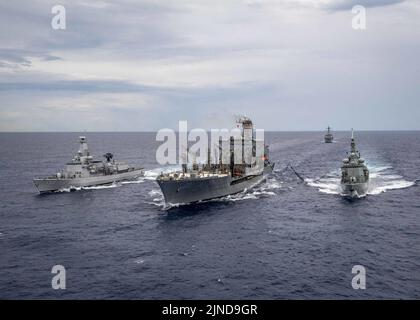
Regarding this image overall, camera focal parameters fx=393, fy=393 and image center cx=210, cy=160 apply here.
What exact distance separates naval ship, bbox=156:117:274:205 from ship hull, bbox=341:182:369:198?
84.5ft

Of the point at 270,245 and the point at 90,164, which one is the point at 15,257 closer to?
the point at 270,245

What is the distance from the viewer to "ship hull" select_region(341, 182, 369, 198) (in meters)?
88.9

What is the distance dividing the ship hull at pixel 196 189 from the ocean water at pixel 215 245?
236 centimetres

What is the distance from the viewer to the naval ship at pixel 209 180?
269 ft

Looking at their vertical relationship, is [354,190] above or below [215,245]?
above

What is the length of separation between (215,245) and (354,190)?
45013mm

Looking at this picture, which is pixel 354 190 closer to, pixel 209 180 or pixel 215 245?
pixel 209 180

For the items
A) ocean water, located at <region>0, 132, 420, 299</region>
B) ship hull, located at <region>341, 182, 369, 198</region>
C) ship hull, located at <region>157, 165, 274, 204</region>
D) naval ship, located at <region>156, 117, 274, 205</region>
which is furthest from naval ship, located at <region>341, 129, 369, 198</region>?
ship hull, located at <region>157, 165, 274, 204</region>

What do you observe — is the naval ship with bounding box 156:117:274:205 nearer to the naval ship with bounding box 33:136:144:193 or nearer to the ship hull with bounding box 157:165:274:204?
the ship hull with bounding box 157:165:274:204

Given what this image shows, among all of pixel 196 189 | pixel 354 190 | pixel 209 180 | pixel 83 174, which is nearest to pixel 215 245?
pixel 196 189

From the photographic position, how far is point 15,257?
175ft

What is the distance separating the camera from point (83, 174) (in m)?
115

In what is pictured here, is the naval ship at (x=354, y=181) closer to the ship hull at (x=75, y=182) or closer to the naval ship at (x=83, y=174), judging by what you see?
the ship hull at (x=75, y=182)
